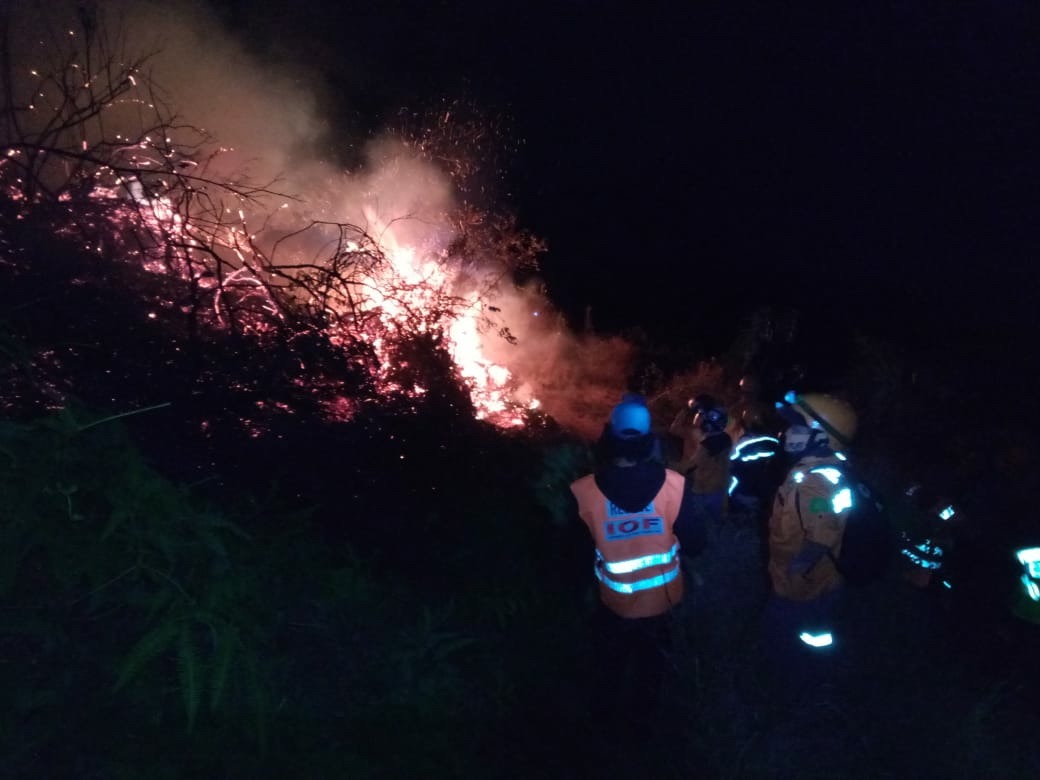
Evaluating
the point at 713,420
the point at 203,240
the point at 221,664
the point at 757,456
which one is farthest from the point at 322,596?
the point at 713,420

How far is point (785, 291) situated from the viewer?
1692 cm

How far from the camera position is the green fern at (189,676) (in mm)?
2668

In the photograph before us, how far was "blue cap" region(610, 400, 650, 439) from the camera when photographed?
10.3 feet

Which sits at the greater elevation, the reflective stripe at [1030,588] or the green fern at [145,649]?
the reflective stripe at [1030,588]

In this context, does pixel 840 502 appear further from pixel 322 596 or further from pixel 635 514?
pixel 322 596

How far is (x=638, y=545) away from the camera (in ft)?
10.4

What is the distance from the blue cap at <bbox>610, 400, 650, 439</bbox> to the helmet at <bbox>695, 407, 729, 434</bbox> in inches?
72.4

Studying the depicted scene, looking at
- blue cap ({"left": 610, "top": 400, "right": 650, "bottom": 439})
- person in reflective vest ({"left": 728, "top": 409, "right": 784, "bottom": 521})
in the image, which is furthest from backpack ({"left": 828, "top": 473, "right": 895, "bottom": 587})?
blue cap ({"left": 610, "top": 400, "right": 650, "bottom": 439})

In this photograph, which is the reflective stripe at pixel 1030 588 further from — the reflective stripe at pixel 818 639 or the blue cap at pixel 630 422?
the blue cap at pixel 630 422

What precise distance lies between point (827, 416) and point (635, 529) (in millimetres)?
1567

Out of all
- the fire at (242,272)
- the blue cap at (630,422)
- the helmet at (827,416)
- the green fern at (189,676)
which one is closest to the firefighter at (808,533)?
the helmet at (827,416)

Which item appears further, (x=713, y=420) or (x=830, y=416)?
(x=713, y=420)

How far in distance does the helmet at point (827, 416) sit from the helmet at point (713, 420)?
870mm

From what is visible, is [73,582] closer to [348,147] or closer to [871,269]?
[348,147]
